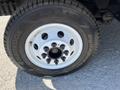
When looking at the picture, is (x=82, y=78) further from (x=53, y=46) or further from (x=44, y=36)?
(x=44, y=36)

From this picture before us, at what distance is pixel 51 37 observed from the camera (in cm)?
341

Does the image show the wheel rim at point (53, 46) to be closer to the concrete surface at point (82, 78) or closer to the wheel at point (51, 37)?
the wheel at point (51, 37)

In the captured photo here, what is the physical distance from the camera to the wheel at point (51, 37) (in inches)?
128

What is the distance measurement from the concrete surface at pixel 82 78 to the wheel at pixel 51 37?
0.34ft

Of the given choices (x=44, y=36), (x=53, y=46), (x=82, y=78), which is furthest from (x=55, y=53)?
(x=82, y=78)

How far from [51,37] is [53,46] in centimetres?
→ 10

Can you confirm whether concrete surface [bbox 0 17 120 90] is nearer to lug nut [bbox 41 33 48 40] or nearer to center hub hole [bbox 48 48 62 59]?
center hub hole [bbox 48 48 62 59]

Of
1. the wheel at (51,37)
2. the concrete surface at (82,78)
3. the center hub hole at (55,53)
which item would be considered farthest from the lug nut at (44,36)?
the concrete surface at (82,78)

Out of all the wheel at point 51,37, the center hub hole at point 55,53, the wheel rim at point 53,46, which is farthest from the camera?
the center hub hole at point 55,53

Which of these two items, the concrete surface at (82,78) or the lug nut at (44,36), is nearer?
the lug nut at (44,36)

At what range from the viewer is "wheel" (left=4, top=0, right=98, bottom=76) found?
325 centimetres

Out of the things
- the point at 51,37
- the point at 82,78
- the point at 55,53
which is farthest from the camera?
the point at 82,78

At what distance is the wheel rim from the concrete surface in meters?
0.19

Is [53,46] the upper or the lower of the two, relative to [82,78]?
upper
